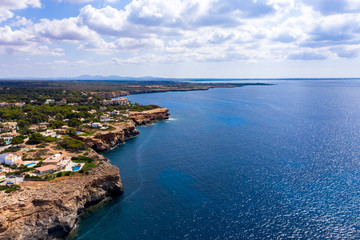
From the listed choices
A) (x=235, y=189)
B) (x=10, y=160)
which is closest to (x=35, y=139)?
(x=10, y=160)

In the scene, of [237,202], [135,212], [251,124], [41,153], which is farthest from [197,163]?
[251,124]

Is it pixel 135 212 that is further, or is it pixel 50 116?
pixel 50 116

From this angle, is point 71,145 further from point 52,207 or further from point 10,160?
point 52,207

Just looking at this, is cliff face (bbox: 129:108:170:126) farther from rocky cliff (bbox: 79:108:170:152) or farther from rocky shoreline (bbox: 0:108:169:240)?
rocky shoreline (bbox: 0:108:169:240)

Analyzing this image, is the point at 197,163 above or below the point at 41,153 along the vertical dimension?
below

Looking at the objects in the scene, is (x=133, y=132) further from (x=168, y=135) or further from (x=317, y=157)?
(x=317, y=157)

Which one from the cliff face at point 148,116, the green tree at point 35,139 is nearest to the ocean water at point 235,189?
the green tree at point 35,139

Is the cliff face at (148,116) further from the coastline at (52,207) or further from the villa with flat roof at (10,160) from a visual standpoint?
the villa with flat roof at (10,160)

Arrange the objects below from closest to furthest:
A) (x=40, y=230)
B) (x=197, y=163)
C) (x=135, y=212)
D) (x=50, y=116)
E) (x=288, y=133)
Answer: (x=40, y=230), (x=135, y=212), (x=197, y=163), (x=288, y=133), (x=50, y=116)
